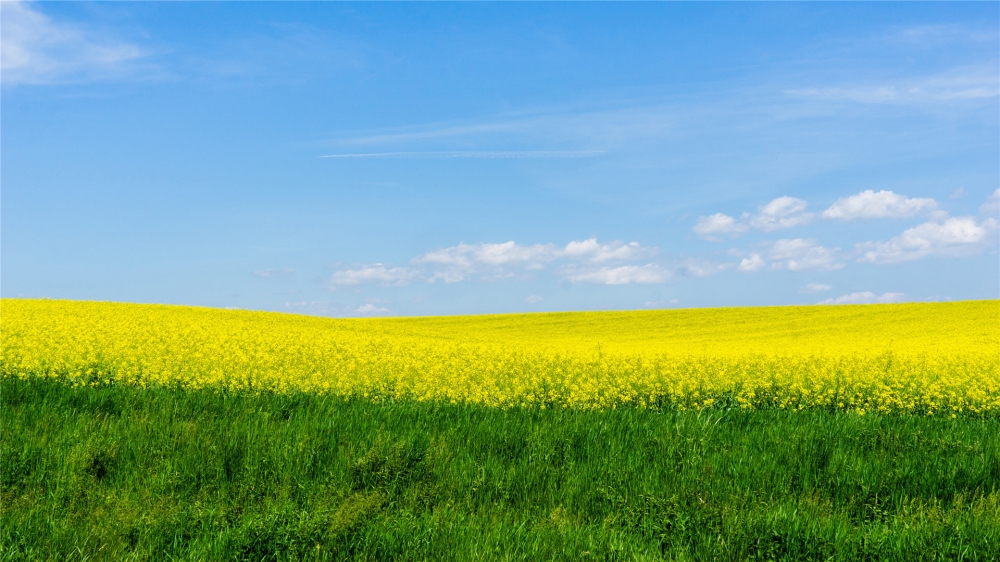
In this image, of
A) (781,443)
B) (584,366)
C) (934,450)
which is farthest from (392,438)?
(584,366)

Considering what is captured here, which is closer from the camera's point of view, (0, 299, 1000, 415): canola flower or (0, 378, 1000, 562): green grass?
(0, 378, 1000, 562): green grass

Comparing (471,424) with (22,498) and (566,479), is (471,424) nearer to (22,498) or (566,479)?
(566,479)

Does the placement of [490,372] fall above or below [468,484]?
above

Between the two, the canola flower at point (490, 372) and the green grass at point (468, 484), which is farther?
the canola flower at point (490, 372)

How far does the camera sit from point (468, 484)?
569 centimetres

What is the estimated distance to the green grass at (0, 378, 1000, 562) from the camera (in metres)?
4.47

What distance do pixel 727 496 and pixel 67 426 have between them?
6.30 meters

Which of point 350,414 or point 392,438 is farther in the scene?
point 350,414

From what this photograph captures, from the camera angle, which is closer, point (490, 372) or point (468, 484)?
point (468, 484)

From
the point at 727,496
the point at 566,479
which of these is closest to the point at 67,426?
the point at 566,479

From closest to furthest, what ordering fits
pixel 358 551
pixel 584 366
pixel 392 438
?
pixel 358 551 → pixel 392 438 → pixel 584 366

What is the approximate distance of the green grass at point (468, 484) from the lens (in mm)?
4469

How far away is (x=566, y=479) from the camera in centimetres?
586

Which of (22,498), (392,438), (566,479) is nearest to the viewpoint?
(22,498)
